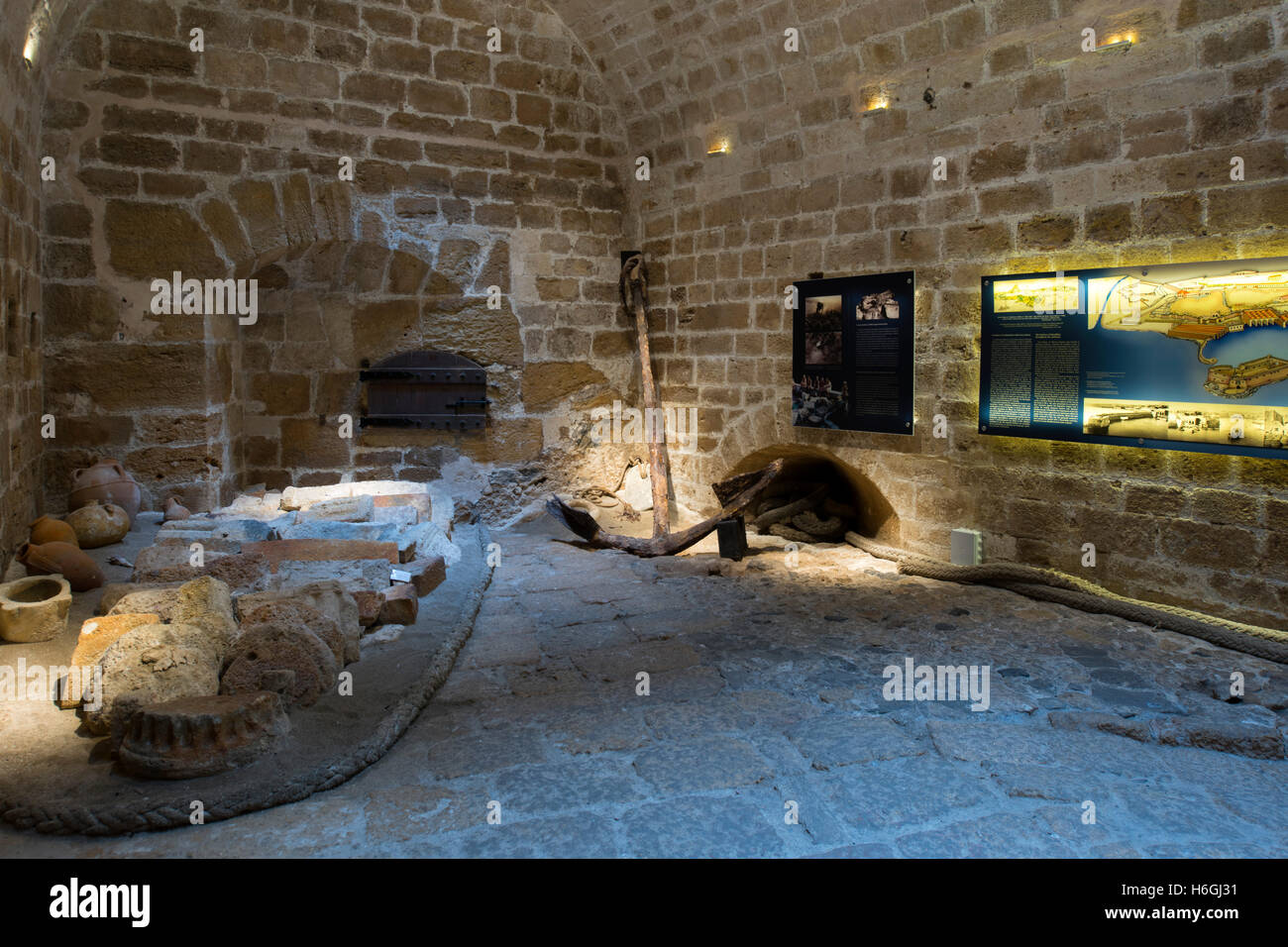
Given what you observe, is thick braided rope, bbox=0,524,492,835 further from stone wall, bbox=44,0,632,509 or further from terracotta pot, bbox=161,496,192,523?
stone wall, bbox=44,0,632,509

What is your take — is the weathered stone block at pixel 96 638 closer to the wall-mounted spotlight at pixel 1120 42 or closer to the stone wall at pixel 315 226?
the stone wall at pixel 315 226

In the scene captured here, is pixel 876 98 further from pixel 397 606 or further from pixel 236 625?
pixel 236 625

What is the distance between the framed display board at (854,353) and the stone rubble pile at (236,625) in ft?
8.41

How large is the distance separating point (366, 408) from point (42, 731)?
3.95 metres

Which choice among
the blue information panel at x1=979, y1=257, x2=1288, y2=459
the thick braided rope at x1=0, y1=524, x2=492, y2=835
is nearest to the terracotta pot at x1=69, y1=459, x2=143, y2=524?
the thick braided rope at x1=0, y1=524, x2=492, y2=835

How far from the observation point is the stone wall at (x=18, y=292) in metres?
4.43

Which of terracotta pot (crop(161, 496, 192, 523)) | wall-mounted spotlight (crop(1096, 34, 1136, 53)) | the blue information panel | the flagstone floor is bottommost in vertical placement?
the flagstone floor

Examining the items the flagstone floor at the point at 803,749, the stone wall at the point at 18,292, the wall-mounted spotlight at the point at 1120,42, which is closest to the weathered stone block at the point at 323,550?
the flagstone floor at the point at 803,749

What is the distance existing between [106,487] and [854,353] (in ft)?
14.3

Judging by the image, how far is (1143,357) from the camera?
15.2ft

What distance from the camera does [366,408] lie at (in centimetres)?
687

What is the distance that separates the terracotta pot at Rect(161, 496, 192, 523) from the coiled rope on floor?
13.4ft

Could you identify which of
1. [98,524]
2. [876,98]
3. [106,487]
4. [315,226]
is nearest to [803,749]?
[98,524]

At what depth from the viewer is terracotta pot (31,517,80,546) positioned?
460 centimetres
